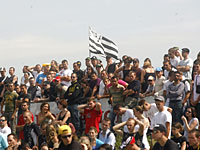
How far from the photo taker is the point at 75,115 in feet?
52.2

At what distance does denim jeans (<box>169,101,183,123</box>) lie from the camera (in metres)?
14.0

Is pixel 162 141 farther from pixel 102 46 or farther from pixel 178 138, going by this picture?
pixel 102 46

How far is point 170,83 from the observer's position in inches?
572

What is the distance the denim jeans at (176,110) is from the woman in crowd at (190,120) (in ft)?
1.51

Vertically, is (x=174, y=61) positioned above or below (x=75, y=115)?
above

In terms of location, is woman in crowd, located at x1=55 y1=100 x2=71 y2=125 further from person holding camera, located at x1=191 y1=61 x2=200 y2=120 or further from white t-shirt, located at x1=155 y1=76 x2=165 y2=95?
person holding camera, located at x1=191 y1=61 x2=200 y2=120

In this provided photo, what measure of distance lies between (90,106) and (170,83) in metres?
2.25

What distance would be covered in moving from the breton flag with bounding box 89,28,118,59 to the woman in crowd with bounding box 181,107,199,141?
8499 mm

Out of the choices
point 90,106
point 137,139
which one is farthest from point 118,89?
point 137,139

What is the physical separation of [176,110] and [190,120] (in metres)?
0.89

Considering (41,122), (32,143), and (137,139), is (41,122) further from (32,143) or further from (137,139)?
(137,139)

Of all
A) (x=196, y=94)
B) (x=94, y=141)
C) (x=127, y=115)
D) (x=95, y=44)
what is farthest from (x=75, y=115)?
(x=95, y=44)

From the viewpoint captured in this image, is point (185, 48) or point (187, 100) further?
point (185, 48)

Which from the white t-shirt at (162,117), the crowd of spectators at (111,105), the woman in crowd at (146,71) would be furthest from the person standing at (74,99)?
the white t-shirt at (162,117)
